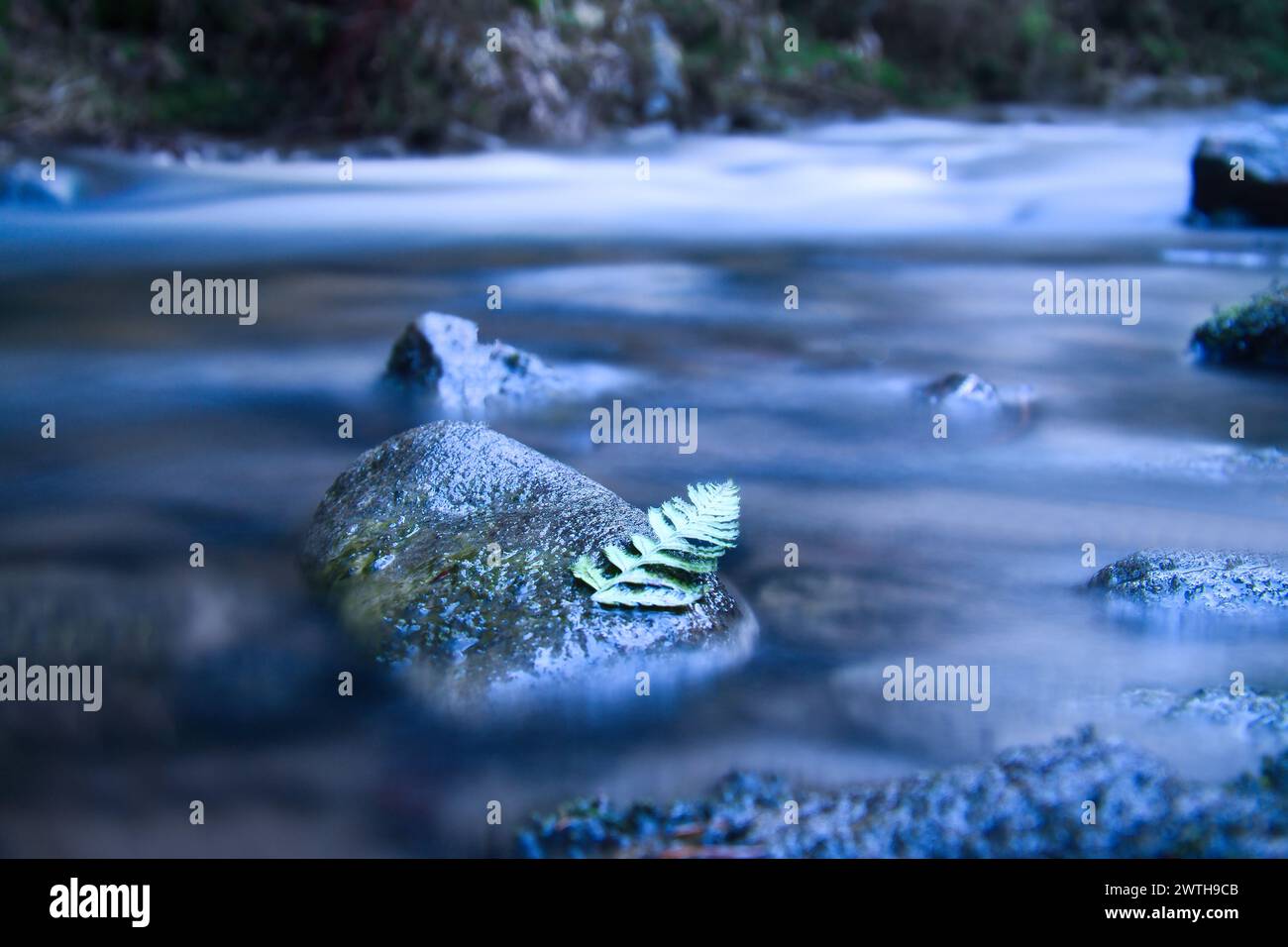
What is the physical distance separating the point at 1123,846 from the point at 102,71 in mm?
12518

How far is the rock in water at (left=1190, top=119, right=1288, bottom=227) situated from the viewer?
29.5ft

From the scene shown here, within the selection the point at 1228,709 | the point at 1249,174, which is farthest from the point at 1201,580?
the point at 1249,174

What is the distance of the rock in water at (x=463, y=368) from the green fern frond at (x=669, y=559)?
88.0 inches

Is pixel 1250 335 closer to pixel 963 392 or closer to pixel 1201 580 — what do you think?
pixel 963 392

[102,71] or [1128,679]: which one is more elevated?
[102,71]

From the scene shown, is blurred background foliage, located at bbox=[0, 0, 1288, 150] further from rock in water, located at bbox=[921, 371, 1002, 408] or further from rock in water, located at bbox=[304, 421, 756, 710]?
rock in water, located at bbox=[304, 421, 756, 710]

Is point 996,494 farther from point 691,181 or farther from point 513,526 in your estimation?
point 691,181

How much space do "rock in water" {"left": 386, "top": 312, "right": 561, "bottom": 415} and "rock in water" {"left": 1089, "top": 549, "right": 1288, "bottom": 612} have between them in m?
2.67

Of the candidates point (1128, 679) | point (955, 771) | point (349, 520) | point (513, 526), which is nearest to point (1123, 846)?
point (955, 771)

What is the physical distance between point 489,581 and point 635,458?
182 centimetres

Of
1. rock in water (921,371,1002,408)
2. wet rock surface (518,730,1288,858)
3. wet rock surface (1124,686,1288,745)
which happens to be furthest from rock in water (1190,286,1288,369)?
wet rock surface (518,730,1288,858)

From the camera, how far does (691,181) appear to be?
11.6 m

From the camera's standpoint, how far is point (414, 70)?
491 inches
